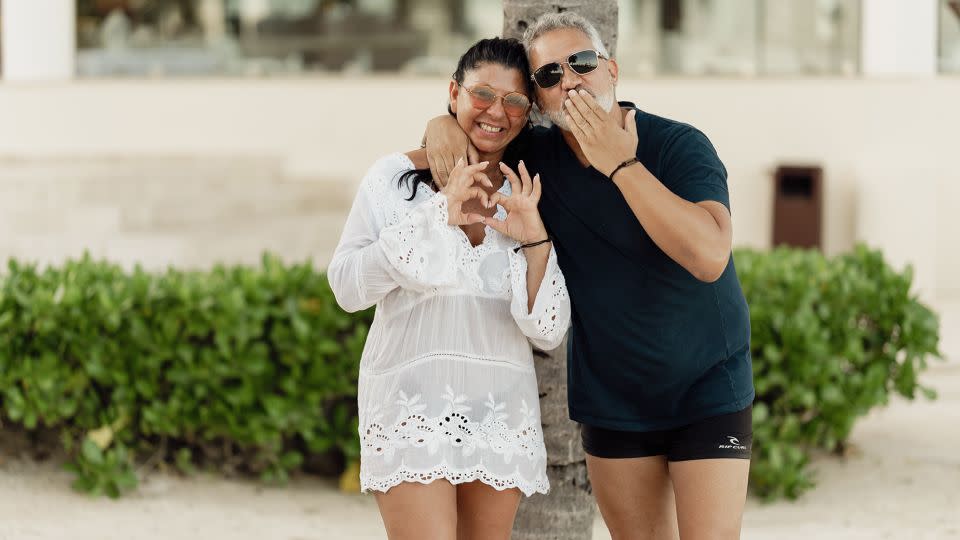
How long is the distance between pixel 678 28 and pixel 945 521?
711 centimetres

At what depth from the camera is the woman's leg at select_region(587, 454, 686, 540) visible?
304 centimetres

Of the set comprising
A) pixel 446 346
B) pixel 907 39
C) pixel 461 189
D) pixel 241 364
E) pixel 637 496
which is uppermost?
pixel 907 39

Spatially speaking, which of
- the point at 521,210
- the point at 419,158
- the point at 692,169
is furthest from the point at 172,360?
the point at 692,169

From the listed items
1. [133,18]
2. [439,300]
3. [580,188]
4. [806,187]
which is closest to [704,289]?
[580,188]

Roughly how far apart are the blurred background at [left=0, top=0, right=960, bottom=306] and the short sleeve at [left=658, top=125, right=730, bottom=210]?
24.2 feet

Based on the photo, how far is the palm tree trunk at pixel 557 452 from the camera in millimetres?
3779

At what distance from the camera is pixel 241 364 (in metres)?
5.29

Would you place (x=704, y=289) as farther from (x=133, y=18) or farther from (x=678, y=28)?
(x=133, y=18)

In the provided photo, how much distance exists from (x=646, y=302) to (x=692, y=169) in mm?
310

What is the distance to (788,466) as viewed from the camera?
5.68m

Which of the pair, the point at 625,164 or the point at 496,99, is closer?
the point at 625,164

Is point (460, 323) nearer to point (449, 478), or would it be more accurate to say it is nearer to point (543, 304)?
point (543, 304)

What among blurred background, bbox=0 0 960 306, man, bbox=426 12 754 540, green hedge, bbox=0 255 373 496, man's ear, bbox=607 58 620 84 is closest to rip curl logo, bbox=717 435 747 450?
man, bbox=426 12 754 540

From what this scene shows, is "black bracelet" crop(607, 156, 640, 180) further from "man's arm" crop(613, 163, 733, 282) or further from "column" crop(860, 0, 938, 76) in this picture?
"column" crop(860, 0, 938, 76)
